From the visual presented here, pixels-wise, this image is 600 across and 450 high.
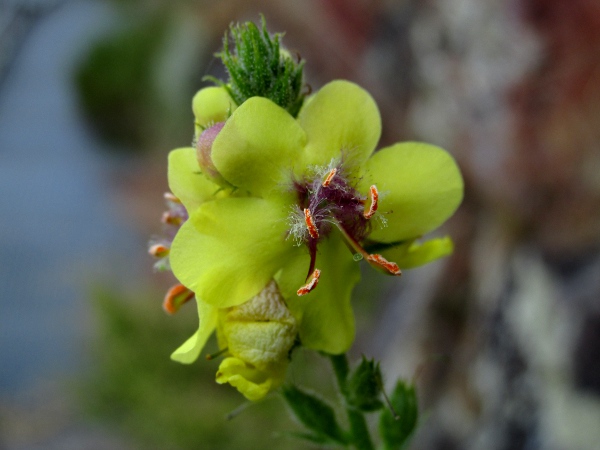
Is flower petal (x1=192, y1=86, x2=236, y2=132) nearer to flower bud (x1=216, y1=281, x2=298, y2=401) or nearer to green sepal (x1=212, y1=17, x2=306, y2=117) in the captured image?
green sepal (x1=212, y1=17, x2=306, y2=117)

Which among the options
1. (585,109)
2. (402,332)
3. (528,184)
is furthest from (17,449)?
(585,109)

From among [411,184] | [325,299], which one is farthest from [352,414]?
[411,184]

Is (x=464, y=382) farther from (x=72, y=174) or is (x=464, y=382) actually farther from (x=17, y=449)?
(x=72, y=174)

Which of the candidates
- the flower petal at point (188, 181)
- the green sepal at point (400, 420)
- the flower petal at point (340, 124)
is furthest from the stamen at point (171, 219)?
the green sepal at point (400, 420)

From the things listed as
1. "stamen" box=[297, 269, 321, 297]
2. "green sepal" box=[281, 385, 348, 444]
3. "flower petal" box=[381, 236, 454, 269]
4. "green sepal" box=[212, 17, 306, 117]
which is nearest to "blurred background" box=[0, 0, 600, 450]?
"green sepal" box=[281, 385, 348, 444]

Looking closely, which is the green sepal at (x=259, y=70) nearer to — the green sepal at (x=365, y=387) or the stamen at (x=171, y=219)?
the stamen at (x=171, y=219)

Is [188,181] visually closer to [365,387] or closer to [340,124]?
[340,124]
